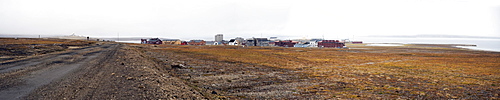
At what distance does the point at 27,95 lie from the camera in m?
10.8

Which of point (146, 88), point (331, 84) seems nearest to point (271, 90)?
point (331, 84)

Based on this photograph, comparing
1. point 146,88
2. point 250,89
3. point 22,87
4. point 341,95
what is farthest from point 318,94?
point 22,87

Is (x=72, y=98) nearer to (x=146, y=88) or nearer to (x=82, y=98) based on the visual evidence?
(x=82, y=98)

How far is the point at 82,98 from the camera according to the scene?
1026 centimetres

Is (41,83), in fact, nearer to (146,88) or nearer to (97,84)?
(97,84)

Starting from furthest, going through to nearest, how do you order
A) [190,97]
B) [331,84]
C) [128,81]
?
1. [331,84]
2. [128,81]
3. [190,97]

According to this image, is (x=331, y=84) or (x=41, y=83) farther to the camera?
(x=331, y=84)

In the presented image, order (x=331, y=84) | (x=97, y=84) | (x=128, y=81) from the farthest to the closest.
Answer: (x=331, y=84), (x=128, y=81), (x=97, y=84)

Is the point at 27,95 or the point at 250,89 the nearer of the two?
the point at 27,95

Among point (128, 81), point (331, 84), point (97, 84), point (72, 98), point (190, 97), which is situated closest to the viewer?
point (72, 98)

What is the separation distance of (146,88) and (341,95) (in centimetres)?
1054

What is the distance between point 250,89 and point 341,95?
5.32 metres

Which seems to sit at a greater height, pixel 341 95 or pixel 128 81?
pixel 128 81

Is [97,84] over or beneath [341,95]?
over
